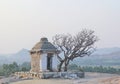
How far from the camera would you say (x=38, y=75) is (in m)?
44.2

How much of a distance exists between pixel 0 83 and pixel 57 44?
12.4 m

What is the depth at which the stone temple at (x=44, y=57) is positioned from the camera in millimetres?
46500

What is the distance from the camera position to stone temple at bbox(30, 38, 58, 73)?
4650 cm

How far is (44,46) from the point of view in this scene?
4662cm

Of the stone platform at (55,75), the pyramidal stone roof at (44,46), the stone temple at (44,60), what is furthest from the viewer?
the pyramidal stone roof at (44,46)

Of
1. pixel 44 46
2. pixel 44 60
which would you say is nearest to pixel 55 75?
pixel 44 60

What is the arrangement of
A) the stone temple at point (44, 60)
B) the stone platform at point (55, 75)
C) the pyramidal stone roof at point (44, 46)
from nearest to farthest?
the stone platform at point (55, 75) < the stone temple at point (44, 60) < the pyramidal stone roof at point (44, 46)

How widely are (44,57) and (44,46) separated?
127 cm

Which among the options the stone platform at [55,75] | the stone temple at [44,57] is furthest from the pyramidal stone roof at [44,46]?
the stone platform at [55,75]

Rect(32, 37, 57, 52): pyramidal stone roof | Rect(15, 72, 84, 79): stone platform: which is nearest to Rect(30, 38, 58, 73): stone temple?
Rect(32, 37, 57, 52): pyramidal stone roof

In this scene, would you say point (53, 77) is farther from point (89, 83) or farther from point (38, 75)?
point (89, 83)

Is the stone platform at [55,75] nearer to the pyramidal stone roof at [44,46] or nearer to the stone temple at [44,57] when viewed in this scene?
the stone temple at [44,57]

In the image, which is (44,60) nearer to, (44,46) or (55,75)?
(44,46)

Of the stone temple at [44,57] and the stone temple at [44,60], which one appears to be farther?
the stone temple at [44,57]
